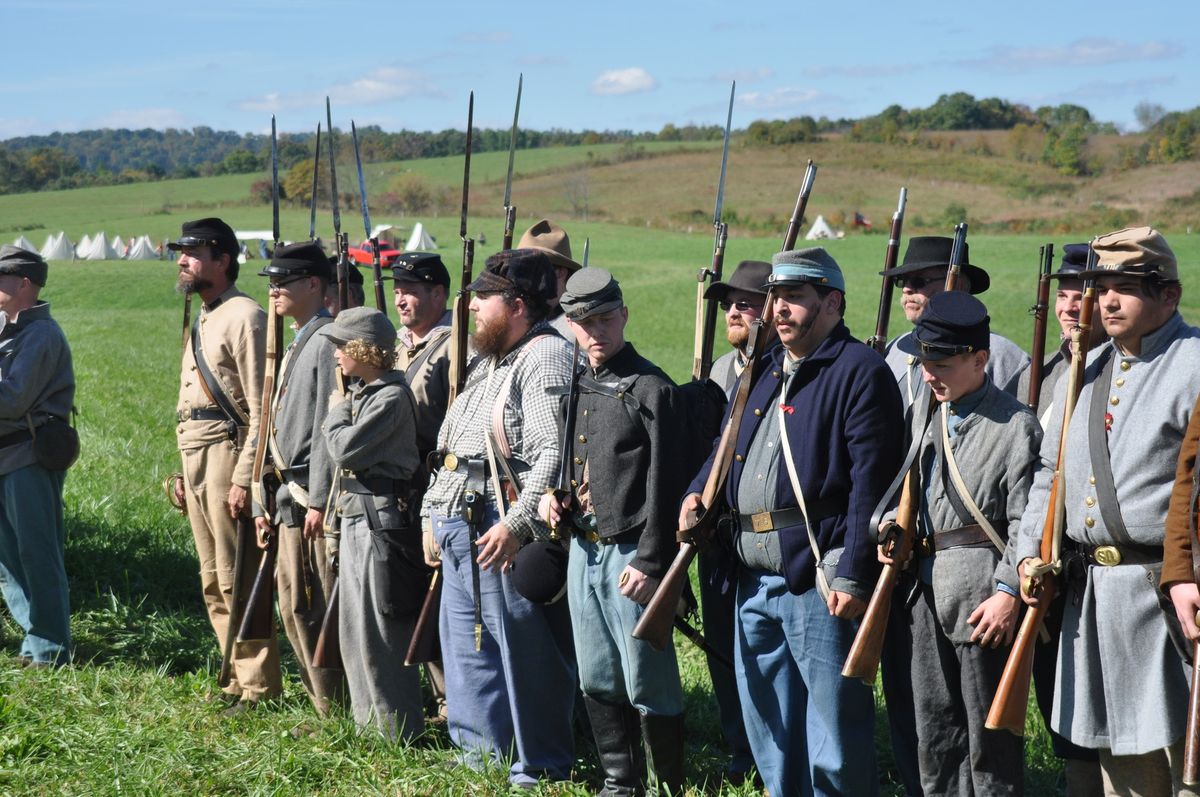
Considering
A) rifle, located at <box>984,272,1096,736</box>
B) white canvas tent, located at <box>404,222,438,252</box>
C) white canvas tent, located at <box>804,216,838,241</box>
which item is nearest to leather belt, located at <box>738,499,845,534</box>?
rifle, located at <box>984,272,1096,736</box>

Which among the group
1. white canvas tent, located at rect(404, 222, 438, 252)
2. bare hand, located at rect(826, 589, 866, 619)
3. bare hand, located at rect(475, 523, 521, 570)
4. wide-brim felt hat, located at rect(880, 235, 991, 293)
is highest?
wide-brim felt hat, located at rect(880, 235, 991, 293)

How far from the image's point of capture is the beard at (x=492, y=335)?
5.89 m

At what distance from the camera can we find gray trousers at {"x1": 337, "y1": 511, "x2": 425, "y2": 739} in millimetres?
6406

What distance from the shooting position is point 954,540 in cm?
471

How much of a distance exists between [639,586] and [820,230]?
5625 centimetres

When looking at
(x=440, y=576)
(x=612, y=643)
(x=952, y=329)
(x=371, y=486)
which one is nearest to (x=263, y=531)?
(x=371, y=486)

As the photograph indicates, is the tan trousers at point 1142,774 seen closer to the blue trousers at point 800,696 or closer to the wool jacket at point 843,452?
the blue trousers at point 800,696

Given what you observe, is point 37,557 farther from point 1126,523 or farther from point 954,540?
point 1126,523

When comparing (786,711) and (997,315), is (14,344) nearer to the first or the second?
(786,711)

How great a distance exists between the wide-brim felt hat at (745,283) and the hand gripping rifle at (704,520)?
1.16 meters

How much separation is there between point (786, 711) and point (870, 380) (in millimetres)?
1374

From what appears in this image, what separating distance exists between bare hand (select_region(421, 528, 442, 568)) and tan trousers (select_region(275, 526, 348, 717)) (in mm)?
1059

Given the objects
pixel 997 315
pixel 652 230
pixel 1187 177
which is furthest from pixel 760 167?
pixel 997 315

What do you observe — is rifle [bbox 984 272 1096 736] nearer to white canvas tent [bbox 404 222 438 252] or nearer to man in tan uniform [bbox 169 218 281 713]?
man in tan uniform [bbox 169 218 281 713]
